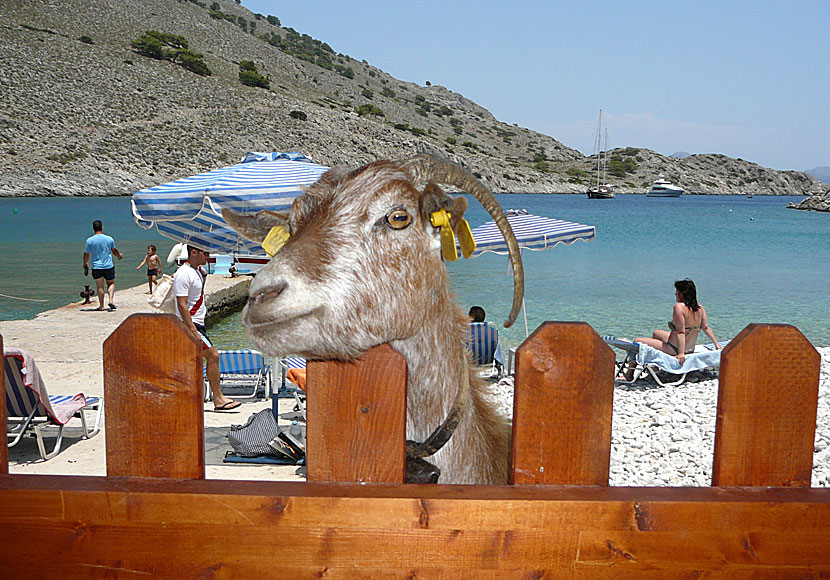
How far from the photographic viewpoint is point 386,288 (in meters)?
1.76

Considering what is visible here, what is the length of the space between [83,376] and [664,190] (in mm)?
138092

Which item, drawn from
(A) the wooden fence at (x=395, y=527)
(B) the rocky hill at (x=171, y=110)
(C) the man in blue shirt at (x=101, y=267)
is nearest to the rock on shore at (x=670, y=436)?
(A) the wooden fence at (x=395, y=527)

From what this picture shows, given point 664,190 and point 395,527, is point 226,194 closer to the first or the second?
point 395,527

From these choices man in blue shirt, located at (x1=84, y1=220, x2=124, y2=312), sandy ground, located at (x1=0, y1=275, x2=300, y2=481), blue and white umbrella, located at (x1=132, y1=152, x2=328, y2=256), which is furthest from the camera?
man in blue shirt, located at (x1=84, y1=220, x2=124, y2=312)

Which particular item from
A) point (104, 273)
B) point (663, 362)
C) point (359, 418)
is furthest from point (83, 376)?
point (359, 418)

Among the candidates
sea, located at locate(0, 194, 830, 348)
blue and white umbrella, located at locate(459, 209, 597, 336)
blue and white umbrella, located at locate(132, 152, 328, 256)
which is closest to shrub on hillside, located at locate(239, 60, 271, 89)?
sea, located at locate(0, 194, 830, 348)

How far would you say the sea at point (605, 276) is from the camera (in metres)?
18.0

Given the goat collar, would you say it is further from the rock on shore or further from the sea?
the sea

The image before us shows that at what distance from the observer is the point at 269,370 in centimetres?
919

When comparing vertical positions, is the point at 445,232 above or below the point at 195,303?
above

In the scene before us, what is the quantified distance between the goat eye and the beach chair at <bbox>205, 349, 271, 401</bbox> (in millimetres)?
7495

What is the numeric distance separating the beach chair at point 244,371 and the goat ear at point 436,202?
748 centimetres

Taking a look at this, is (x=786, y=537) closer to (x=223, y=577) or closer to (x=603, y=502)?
(x=603, y=502)

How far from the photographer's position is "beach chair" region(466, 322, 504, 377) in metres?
10.4
